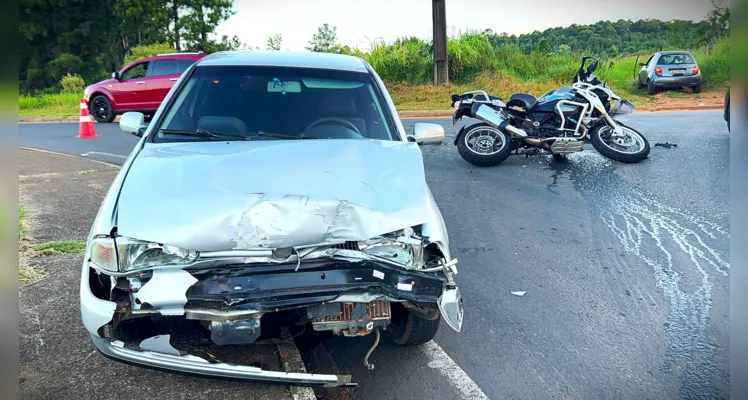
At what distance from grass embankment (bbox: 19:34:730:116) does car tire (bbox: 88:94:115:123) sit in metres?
3.26

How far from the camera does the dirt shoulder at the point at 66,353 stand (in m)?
3.03

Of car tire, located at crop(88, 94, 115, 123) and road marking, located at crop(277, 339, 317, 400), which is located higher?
car tire, located at crop(88, 94, 115, 123)

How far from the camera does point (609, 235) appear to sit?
5.79 meters

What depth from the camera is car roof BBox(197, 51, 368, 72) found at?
4656 millimetres

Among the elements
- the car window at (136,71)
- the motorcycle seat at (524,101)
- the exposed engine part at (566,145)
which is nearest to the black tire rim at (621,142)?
the exposed engine part at (566,145)

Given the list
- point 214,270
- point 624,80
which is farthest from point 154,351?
point 624,80

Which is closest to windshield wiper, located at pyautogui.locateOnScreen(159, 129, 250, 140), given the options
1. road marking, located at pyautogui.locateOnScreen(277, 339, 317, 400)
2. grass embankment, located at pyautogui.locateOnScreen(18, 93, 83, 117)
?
road marking, located at pyautogui.locateOnScreen(277, 339, 317, 400)

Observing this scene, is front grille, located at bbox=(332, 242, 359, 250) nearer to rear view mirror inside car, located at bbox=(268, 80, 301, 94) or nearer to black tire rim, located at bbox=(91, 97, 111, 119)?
rear view mirror inside car, located at bbox=(268, 80, 301, 94)

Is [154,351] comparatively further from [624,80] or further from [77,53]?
[77,53]

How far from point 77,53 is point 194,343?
133 ft

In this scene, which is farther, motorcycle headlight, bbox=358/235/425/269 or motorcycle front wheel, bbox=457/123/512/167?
motorcycle front wheel, bbox=457/123/512/167

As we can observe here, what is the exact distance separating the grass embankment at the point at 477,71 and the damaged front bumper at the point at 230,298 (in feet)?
52.3

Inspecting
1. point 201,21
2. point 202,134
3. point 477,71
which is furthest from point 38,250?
point 201,21

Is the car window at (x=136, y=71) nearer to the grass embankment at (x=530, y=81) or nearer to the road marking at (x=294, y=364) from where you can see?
the grass embankment at (x=530, y=81)
